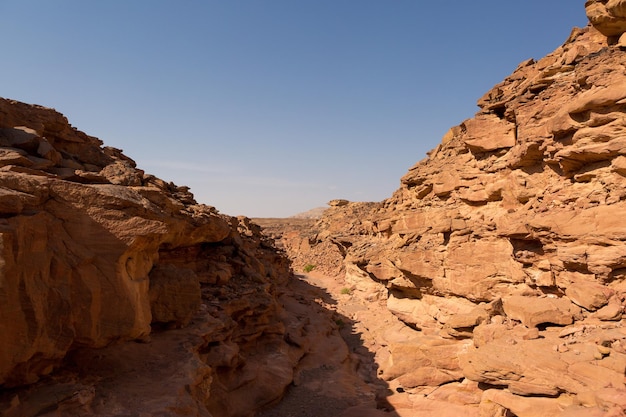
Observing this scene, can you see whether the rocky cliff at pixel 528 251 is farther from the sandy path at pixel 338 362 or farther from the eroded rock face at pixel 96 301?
→ the eroded rock face at pixel 96 301

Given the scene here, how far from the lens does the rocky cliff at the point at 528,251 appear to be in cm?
848

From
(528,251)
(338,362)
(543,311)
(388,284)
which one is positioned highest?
(528,251)

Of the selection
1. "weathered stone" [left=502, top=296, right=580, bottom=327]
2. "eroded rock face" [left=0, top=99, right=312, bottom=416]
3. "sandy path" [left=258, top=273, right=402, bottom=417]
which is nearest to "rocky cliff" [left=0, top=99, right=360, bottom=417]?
"eroded rock face" [left=0, top=99, right=312, bottom=416]

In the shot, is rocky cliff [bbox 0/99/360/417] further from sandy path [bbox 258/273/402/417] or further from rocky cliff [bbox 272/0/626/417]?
rocky cliff [bbox 272/0/626/417]

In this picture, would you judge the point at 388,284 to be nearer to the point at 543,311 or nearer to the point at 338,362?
the point at 338,362

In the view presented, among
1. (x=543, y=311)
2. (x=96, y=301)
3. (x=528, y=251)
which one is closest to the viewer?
(x=96, y=301)

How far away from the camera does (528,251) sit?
39.7 feet

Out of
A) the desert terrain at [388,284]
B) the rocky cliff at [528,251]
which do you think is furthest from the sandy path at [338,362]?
the rocky cliff at [528,251]

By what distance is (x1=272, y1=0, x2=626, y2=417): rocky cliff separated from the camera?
334 inches

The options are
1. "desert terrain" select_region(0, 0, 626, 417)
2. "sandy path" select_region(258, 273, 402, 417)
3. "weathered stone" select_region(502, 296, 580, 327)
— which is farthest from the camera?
"sandy path" select_region(258, 273, 402, 417)

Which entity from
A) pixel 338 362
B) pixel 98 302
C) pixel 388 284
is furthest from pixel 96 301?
pixel 388 284

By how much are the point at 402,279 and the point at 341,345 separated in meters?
4.25

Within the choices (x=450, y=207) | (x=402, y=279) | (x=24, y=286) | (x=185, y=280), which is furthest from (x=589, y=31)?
(x=24, y=286)

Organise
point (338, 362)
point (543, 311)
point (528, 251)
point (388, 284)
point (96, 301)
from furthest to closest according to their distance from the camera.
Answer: point (388, 284) → point (338, 362) → point (528, 251) → point (543, 311) → point (96, 301)
